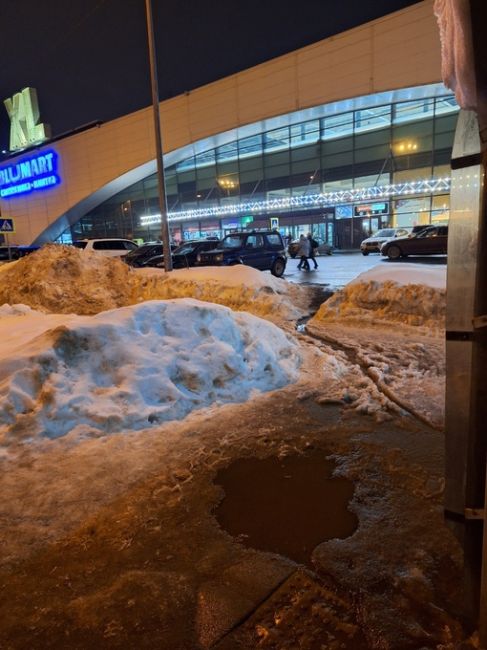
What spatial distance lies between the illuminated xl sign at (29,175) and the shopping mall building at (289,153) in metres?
0.21

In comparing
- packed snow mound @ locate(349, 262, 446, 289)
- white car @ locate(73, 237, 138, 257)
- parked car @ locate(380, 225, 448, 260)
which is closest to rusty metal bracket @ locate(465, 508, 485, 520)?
packed snow mound @ locate(349, 262, 446, 289)

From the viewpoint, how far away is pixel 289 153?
3556cm

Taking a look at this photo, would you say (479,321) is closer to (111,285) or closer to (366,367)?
(366,367)

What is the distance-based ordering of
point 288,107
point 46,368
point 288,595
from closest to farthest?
point 288,595
point 46,368
point 288,107

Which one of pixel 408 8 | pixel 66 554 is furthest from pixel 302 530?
pixel 408 8

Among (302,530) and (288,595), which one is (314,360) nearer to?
(302,530)

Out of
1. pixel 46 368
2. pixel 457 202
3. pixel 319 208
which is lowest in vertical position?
pixel 46 368

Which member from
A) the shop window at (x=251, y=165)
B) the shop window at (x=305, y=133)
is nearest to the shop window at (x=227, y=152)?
the shop window at (x=251, y=165)

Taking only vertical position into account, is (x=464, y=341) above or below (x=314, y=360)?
above

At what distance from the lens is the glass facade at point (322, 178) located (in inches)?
1177

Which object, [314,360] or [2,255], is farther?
[2,255]

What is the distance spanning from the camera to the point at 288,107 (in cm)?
3066

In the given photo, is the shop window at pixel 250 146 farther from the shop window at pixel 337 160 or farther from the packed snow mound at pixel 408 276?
the packed snow mound at pixel 408 276

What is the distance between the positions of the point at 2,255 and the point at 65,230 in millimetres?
26870
